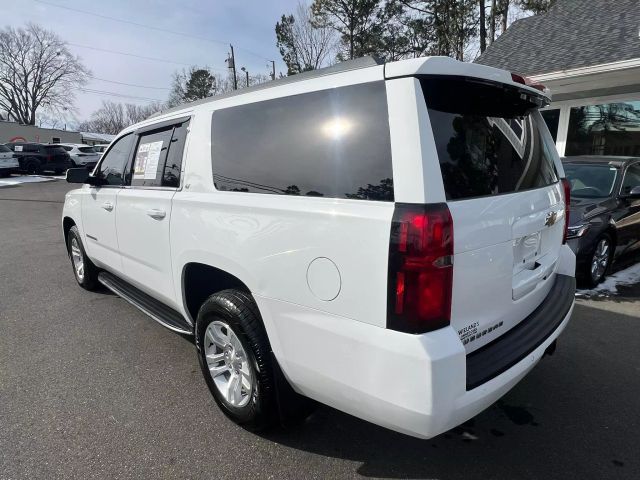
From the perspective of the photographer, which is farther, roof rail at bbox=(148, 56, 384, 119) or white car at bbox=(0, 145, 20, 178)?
white car at bbox=(0, 145, 20, 178)

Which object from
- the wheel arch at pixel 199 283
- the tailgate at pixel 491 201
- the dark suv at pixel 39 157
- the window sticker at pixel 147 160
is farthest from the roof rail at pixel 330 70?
the dark suv at pixel 39 157

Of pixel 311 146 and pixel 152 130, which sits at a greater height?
pixel 152 130

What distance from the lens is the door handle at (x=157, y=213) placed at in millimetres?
2965

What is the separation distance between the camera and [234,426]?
265 centimetres

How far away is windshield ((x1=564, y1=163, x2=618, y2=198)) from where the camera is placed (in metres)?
5.56

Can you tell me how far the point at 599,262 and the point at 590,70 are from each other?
5682 mm

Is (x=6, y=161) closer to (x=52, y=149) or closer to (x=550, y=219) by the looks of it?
(x=52, y=149)

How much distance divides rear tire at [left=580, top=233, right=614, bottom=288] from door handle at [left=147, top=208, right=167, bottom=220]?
180 inches

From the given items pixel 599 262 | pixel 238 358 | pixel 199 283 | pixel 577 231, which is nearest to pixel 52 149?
pixel 199 283

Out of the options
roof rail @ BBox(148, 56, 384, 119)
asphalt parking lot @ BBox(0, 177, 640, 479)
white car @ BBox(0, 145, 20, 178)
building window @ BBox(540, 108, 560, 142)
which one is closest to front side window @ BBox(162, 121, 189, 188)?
roof rail @ BBox(148, 56, 384, 119)

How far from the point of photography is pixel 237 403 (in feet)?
8.46

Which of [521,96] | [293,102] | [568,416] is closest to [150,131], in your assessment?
[293,102]

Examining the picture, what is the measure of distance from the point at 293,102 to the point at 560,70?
9452 millimetres

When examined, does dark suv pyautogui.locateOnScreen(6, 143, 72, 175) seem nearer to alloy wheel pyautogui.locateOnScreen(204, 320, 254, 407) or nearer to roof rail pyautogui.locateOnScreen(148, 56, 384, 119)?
roof rail pyautogui.locateOnScreen(148, 56, 384, 119)
